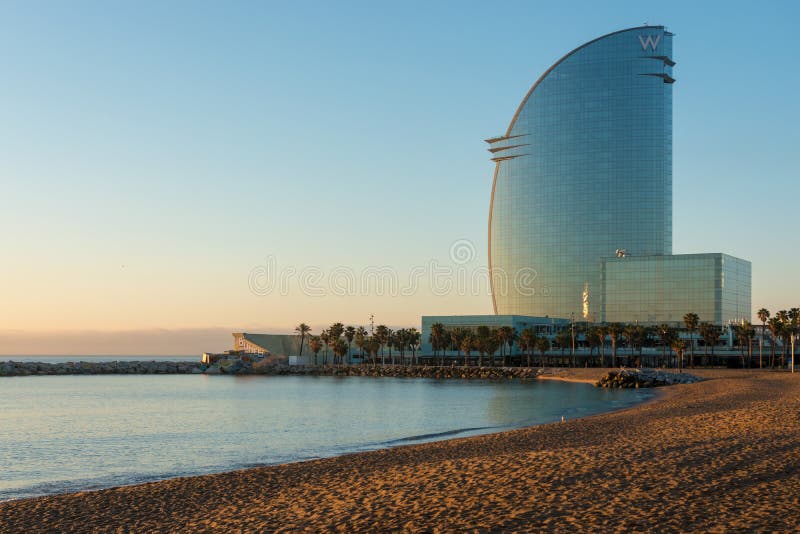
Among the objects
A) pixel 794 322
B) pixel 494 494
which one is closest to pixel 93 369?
pixel 794 322

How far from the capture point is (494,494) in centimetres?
2094

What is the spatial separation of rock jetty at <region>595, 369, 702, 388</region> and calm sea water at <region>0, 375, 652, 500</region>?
39.7 ft

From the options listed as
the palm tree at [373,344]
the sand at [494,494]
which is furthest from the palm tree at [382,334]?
the sand at [494,494]

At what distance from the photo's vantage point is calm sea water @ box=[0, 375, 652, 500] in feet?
116

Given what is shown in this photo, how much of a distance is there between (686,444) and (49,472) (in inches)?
1067

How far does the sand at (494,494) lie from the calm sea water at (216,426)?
6878 millimetres

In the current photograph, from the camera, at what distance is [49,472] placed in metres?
34.2

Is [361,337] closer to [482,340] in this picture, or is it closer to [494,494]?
[482,340]

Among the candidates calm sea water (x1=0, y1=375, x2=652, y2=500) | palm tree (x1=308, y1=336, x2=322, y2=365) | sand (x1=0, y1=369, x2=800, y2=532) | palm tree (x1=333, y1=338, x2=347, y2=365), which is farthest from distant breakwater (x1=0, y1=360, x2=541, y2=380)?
sand (x1=0, y1=369, x2=800, y2=532)

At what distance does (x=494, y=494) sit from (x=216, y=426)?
3911cm

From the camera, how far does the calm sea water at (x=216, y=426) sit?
35.5 meters

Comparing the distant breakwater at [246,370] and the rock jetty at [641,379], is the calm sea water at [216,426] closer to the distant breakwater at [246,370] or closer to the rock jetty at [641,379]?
the rock jetty at [641,379]

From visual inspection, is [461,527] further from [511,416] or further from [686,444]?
[511,416]

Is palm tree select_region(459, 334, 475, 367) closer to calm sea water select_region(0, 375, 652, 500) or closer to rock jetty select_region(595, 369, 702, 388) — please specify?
rock jetty select_region(595, 369, 702, 388)
